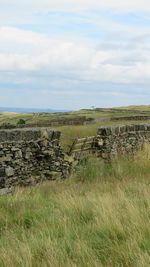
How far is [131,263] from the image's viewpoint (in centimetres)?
441

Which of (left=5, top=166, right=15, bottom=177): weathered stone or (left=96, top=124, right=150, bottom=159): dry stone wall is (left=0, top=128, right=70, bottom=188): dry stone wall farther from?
(left=96, top=124, right=150, bottom=159): dry stone wall

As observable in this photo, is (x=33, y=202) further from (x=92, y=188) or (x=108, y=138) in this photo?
(x=108, y=138)

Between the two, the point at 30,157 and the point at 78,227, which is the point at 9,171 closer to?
the point at 30,157

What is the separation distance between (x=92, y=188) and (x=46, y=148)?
267cm

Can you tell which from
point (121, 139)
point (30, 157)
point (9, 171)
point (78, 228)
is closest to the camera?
point (78, 228)

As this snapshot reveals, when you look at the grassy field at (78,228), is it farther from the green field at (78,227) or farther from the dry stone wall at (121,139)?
the dry stone wall at (121,139)

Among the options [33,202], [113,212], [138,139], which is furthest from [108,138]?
[113,212]

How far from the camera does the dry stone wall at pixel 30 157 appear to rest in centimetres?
1035

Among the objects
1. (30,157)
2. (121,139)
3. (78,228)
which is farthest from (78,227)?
(121,139)

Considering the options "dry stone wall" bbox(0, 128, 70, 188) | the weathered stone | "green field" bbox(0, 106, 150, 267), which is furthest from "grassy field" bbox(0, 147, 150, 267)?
"dry stone wall" bbox(0, 128, 70, 188)

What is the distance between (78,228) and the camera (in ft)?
19.0

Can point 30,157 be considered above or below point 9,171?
above

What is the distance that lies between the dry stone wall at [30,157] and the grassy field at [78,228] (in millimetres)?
1233

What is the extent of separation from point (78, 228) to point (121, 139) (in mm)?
8739
